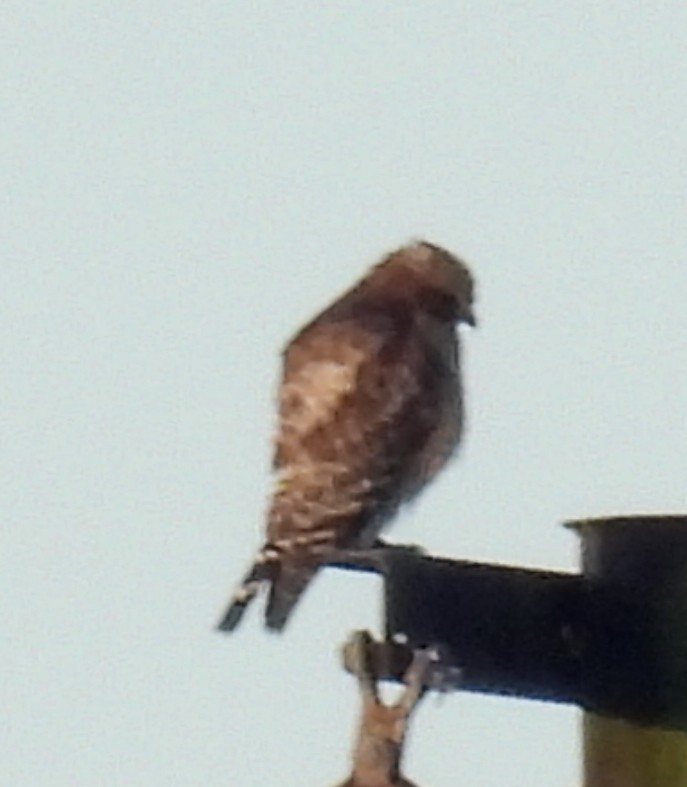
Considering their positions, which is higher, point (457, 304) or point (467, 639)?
point (457, 304)

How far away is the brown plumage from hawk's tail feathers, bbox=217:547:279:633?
22.3 inches

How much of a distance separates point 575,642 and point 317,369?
65 centimetres

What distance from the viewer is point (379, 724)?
26.6 inches

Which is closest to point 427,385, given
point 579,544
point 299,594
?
point 299,594

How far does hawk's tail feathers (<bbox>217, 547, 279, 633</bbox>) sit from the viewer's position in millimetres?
1260

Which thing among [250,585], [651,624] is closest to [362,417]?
[250,585]

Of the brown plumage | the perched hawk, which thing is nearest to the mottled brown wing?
the perched hawk

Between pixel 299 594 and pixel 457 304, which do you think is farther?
pixel 457 304

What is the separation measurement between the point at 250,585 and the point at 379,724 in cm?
62

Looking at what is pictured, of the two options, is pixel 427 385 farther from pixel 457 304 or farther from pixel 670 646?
pixel 670 646

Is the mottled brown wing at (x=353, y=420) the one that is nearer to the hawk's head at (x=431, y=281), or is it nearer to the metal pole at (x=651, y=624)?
the hawk's head at (x=431, y=281)

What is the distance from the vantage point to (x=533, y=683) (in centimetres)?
78

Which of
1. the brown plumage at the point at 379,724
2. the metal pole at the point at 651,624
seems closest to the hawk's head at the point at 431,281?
the metal pole at the point at 651,624

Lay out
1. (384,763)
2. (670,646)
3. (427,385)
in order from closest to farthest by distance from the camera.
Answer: (384,763) < (670,646) < (427,385)
